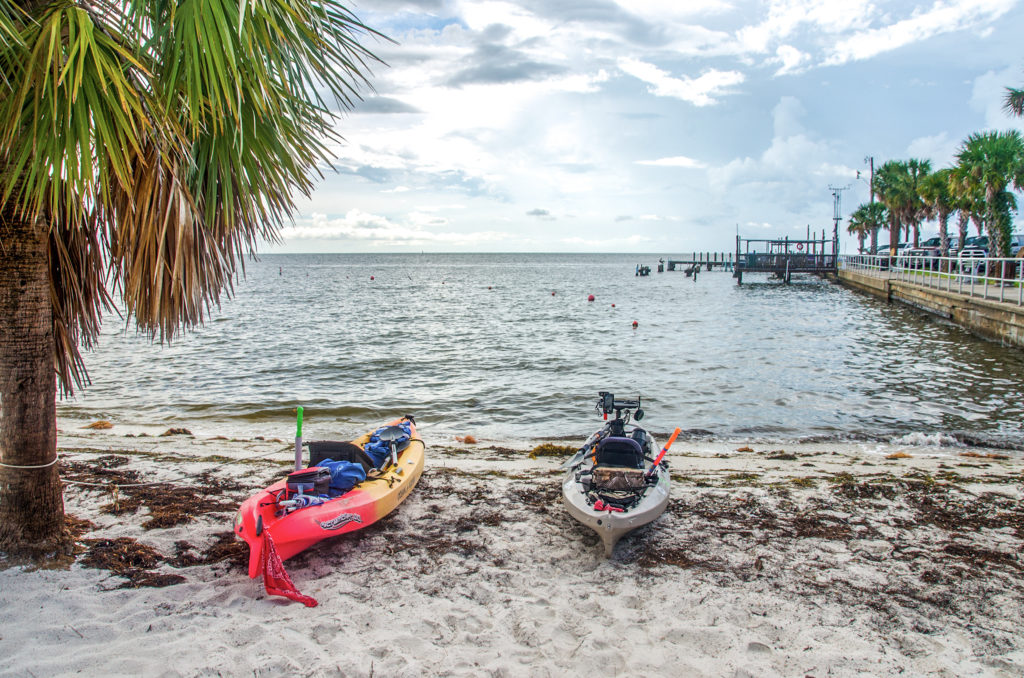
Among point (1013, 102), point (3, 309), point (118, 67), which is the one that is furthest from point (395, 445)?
point (1013, 102)

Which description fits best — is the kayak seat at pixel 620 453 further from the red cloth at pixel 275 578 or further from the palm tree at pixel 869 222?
the palm tree at pixel 869 222

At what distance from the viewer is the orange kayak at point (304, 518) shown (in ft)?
17.6

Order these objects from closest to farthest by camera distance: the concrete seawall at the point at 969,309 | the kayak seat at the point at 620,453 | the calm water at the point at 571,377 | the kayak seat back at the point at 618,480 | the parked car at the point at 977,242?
the kayak seat back at the point at 618,480 → the kayak seat at the point at 620,453 → the calm water at the point at 571,377 → the concrete seawall at the point at 969,309 → the parked car at the point at 977,242

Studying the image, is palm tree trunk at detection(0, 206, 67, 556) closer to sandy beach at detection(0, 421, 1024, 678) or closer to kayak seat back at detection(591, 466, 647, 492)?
sandy beach at detection(0, 421, 1024, 678)

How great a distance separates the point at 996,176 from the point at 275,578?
122 feet

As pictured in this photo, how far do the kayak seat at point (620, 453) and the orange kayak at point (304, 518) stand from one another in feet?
7.86

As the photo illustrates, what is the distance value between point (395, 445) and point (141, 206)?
14.5 ft

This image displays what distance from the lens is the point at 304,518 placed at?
5.77 metres

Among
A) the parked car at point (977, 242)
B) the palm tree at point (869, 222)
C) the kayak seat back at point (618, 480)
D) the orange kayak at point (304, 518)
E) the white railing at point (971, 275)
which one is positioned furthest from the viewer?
the palm tree at point (869, 222)

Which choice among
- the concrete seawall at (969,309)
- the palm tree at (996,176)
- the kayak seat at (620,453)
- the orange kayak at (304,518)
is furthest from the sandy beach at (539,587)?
the palm tree at (996,176)

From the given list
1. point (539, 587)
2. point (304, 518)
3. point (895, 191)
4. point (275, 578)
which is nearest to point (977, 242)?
point (895, 191)

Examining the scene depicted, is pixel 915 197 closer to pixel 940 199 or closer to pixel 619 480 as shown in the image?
pixel 940 199

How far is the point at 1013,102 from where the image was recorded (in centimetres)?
2409

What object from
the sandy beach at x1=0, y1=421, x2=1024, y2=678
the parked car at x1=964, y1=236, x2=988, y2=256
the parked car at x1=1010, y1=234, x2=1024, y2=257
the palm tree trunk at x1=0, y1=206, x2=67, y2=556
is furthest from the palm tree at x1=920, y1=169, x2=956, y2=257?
the palm tree trunk at x1=0, y1=206, x2=67, y2=556
